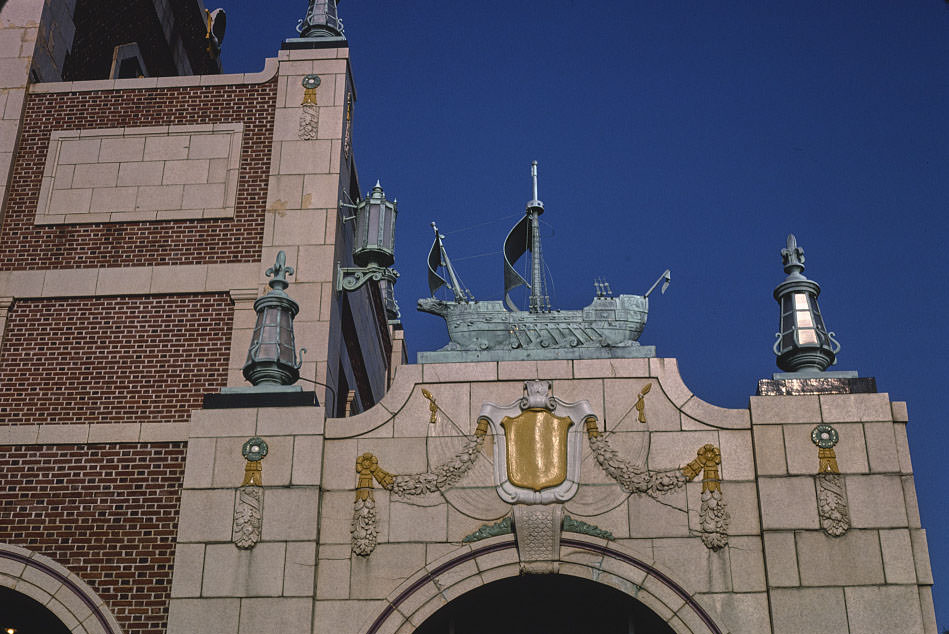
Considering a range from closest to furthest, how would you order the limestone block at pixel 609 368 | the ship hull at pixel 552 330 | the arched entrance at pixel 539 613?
1. the arched entrance at pixel 539 613
2. the limestone block at pixel 609 368
3. the ship hull at pixel 552 330

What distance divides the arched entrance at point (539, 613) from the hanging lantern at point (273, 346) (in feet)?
12.8

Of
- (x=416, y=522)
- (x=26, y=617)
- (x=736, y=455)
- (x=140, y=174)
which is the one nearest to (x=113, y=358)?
(x=140, y=174)

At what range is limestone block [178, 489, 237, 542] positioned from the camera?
1536cm

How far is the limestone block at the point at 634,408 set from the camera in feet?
51.4

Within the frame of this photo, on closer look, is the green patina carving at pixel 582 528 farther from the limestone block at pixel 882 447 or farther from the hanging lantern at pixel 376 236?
the hanging lantern at pixel 376 236

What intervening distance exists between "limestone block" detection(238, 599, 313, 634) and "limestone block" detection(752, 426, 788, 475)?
5845 millimetres

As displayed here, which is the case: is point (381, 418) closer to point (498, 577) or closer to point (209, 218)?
point (498, 577)

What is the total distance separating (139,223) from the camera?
2005 centimetres

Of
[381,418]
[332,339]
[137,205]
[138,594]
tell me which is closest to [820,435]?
[381,418]

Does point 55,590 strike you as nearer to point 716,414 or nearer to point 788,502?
point 716,414

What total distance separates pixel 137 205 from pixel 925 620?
1348cm

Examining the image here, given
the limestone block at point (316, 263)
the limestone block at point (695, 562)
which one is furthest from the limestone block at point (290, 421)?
the limestone block at point (695, 562)

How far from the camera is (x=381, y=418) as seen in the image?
52.4ft

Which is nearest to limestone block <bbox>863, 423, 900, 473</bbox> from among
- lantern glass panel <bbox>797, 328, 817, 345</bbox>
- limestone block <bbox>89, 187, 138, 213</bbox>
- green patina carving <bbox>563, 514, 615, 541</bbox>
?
lantern glass panel <bbox>797, 328, 817, 345</bbox>
